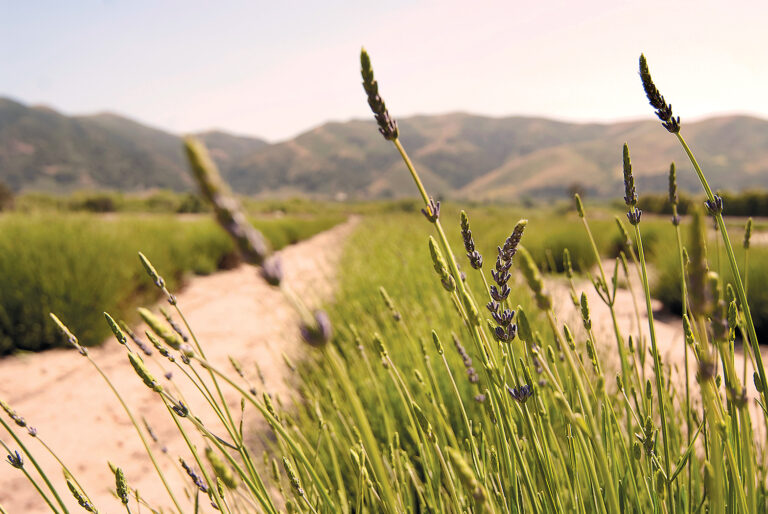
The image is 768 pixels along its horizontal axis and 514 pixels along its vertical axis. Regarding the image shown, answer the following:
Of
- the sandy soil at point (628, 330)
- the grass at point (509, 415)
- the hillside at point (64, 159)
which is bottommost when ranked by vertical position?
the sandy soil at point (628, 330)

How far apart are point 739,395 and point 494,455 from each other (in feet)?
1.88

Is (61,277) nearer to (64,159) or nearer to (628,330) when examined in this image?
(628,330)

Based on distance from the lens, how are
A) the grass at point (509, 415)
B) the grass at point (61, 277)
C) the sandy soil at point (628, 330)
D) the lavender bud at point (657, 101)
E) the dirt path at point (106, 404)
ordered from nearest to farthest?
the grass at point (509, 415) → the lavender bud at point (657, 101) → the dirt path at point (106, 404) → the sandy soil at point (628, 330) → the grass at point (61, 277)

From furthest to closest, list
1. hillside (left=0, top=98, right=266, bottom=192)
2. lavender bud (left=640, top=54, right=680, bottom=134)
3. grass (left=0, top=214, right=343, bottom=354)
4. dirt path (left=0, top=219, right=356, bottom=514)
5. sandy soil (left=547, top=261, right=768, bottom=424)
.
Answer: hillside (left=0, top=98, right=266, bottom=192) → grass (left=0, top=214, right=343, bottom=354) → sandy soil (left=547, top=261, right=768, bottom=424) → dirt path (left=0, top=219, right=356, bottom=514) → lavender bud (left=640, top=54, right=680, bottom=134)

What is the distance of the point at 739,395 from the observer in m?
0.53

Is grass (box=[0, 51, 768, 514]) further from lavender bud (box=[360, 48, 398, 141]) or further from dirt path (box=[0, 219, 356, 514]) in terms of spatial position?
dirt path (box=[0, 219, 356, 514])

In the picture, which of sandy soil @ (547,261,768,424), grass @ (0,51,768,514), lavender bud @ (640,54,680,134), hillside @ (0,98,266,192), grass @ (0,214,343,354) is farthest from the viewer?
hillside @ (0,98,266,192)

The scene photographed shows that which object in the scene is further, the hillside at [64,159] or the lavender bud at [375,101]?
the hillside at [64,159]

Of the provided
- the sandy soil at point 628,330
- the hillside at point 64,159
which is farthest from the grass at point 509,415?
the hillside at point 64,159

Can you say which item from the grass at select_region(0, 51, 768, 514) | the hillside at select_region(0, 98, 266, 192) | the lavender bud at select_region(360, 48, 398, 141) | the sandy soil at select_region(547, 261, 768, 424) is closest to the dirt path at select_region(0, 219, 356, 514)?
the grass at select_region(0, 51, 768, 514)

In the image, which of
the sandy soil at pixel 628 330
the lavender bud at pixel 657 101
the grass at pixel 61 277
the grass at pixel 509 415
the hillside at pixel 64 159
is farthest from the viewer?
the hillside at pixel 64 159

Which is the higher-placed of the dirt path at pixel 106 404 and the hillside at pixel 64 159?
the hillside at pixel 64 159

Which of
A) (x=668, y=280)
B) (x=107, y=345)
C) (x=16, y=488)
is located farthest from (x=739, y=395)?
(x=668, y=280)

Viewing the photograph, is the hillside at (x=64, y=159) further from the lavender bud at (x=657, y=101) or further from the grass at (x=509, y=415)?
the lavender bud at (x=657, y=101)
